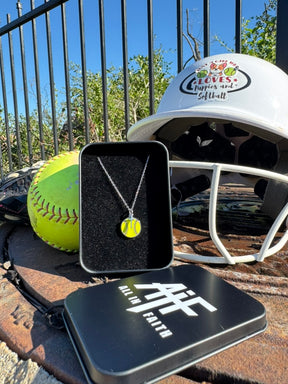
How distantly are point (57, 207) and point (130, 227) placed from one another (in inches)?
9.2

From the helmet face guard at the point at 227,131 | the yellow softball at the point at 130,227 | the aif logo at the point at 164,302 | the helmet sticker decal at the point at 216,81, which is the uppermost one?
the helmet sticker decal at the point at 216,81

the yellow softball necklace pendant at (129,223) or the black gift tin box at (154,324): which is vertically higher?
the yellow softball necklace pendant at (129,223)

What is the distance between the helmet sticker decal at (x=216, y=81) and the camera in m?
0.97

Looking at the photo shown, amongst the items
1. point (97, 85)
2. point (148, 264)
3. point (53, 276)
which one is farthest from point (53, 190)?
point (97, 85)

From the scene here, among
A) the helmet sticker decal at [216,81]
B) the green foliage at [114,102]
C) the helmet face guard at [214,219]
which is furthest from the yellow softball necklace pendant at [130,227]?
the green foliage at [114,102]

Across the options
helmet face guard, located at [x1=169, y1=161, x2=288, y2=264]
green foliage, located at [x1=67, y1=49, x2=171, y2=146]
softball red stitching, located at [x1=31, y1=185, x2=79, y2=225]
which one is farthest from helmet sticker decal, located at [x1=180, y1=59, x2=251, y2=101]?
green foliage, located at [x1=67, y1=49, x2=171, y2=146]

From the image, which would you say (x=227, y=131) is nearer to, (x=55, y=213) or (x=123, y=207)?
(x=123, y=207)

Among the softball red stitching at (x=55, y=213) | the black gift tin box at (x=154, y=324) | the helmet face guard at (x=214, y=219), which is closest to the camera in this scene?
the black gift tin box at (x=154, y=324)

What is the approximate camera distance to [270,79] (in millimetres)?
1021

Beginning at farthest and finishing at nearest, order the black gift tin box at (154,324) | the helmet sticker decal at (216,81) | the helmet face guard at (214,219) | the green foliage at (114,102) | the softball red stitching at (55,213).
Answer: the green foliage at (114,102) → the helmet sticker decal at (216,81) → the softball red stitching at (55,213) → the helmet face guard at (214,219) → the black gift tin box at (154,324)

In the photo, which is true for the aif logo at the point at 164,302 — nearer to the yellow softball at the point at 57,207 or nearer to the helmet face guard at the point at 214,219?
the helmet face guard at the point at 214,219

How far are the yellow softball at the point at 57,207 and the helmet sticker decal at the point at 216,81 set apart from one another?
18.8 inches

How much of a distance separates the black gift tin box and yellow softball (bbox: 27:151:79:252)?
266 millimetres

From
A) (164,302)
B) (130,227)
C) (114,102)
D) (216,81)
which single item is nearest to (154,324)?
(164,302)
